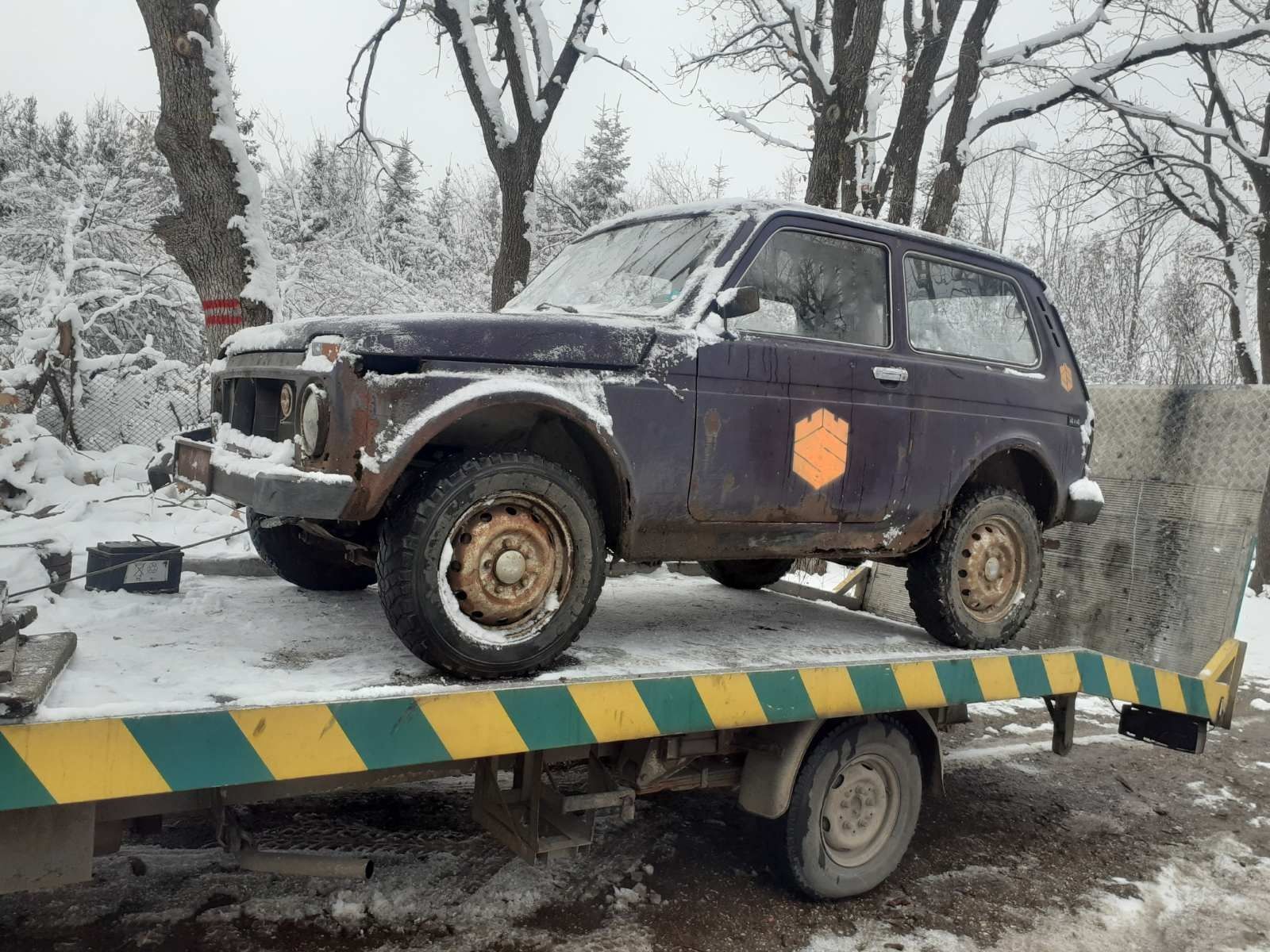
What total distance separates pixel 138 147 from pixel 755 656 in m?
20.6

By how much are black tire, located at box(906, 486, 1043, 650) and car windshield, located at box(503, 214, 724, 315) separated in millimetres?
1601

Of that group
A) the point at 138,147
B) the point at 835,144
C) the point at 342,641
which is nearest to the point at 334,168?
the point at 138,147

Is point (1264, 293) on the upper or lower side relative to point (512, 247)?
upper

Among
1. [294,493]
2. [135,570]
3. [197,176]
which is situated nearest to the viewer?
[294,493]

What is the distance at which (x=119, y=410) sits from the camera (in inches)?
463

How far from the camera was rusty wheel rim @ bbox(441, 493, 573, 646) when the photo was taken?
2.97 meters

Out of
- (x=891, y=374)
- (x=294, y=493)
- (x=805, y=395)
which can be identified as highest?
(x=891, y=374)

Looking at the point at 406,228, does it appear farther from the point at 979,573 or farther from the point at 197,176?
the point at 979,573

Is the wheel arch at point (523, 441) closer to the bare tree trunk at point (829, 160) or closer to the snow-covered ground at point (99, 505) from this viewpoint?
the snow-covered ground at point (99, 505)

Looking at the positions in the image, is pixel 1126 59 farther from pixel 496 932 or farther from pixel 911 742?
pixel 496 932

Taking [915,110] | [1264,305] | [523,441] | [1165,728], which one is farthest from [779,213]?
[1264,305]

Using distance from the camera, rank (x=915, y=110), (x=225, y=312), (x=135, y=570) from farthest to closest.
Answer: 1. (x=915, y=110)
2. (x=225, y=312)
3. (x=135, y=570)

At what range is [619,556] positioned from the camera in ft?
11.3

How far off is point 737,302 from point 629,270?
65 centimetres
